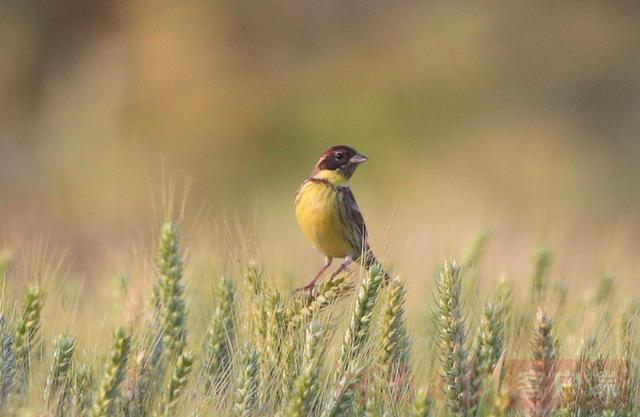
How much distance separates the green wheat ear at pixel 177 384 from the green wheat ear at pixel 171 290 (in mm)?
496

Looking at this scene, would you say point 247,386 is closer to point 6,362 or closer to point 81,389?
point 81,389

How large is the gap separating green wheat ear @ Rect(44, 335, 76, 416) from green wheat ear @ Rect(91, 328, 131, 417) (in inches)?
8.9

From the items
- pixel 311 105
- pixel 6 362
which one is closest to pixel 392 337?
pixel 6 362

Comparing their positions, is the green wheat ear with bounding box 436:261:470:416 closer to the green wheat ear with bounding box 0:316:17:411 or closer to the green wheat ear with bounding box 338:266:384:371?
the green wheat ear with bounding box 338:266:384:371

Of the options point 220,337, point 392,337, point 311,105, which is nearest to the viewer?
point 392,337

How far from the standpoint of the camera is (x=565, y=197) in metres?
14.8

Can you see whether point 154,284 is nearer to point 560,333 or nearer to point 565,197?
point 560,333

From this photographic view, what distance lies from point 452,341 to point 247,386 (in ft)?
2.09

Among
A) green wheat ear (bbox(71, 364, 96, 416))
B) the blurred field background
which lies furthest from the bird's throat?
the blurred field background

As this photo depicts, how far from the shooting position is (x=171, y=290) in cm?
416

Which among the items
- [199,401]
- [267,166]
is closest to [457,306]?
[199,401]

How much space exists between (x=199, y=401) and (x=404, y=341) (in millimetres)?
746

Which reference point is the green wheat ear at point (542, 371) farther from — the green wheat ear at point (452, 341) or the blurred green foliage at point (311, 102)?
the blurred green foliage at point (311, 102)

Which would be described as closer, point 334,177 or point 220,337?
point 220,337
